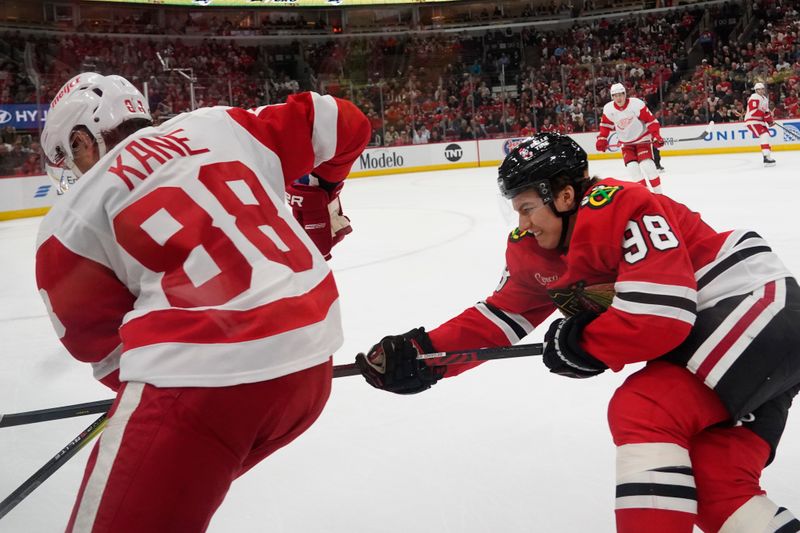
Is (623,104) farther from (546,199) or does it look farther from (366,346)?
(546,199)

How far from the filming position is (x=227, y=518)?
1.96 meters

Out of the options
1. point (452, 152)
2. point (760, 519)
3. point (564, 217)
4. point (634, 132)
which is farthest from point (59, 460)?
point (452, 152)

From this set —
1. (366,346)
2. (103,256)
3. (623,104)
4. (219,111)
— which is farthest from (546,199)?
(623,104)

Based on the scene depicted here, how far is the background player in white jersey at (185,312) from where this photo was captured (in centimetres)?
102

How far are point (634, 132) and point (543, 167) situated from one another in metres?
7.55

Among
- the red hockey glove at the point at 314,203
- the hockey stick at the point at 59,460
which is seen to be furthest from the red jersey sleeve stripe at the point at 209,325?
the red hockey glove at the point at 314,203

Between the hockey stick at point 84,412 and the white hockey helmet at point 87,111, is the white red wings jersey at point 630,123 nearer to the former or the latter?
the hockey stick at point 84,412

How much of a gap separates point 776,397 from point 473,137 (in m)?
14.7

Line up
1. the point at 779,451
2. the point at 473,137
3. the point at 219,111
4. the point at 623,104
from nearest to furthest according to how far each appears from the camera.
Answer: the point at 219,111, the point at 779,451, the point at 623,104, the point at 473,137

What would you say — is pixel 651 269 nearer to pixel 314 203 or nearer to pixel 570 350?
pixel 570 350

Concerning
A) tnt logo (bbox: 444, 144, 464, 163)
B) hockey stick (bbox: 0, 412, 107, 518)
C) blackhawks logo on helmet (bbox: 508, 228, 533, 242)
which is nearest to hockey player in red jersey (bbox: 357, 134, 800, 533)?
blackhawks logo on helmet (bbox: 508, 228, 533, 242)

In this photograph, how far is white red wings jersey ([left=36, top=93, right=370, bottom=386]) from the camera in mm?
1087

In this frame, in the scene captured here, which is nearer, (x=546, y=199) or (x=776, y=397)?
(x=776, y=397)

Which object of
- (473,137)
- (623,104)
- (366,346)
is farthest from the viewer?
(473,137)
